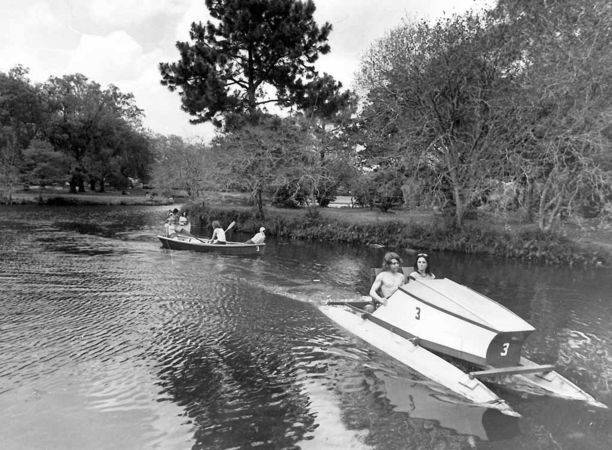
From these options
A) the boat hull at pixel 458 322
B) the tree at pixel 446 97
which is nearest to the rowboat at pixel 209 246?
the tree at pixel 446 97

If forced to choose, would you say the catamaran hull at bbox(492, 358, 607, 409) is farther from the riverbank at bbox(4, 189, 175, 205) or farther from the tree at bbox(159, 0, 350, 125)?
the riverbank at bbox(4, 189, 175, 205)

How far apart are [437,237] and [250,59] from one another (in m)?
18.2

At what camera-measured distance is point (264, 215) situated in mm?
29922

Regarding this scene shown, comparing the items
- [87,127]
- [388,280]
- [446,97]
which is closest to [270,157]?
[446,97]

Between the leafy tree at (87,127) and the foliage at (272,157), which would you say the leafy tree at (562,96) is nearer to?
the foliage at (272,157)

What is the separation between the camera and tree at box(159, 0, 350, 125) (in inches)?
1150

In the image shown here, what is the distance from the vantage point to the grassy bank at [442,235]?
20.3 meters

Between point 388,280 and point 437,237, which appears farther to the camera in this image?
point 437,237

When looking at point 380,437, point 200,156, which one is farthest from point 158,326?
point 200,156

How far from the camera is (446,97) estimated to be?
21.5m

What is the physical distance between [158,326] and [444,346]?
20.7 feet

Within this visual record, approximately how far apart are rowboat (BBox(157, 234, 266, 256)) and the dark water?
3.00 m

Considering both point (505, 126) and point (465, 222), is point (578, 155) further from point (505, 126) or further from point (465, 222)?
point (465, 222)

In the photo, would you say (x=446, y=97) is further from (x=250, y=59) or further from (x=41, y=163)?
(x=41, y=163)
